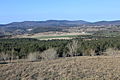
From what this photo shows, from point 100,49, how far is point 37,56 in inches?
873

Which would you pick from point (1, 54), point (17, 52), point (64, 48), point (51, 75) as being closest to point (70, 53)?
point (64, 48)

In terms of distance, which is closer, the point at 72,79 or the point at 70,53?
the point at 72,79

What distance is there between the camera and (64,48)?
65.9m

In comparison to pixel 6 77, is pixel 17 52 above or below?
below

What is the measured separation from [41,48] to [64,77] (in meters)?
47.7

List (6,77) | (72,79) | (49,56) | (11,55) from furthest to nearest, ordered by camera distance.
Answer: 1. (11,55)
2. (49,56)
3. (6,77)
4. (72,79)

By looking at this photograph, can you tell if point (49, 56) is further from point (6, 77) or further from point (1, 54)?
point (6, 77)

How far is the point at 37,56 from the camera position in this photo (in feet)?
188

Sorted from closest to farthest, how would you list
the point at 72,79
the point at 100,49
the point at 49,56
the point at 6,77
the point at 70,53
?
the point at 72,79 < the point at 6,77 < the point at 49,56 < the point at 70,53 < the point at 100,49

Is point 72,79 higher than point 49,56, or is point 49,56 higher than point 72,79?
point 72,79

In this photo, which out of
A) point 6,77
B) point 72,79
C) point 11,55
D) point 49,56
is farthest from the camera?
point 11,55

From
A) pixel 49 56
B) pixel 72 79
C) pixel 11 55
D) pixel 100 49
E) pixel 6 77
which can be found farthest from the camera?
pixel 100 49

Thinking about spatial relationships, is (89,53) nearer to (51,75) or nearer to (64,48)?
(64,48)

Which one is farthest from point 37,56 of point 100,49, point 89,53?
point 100,49
